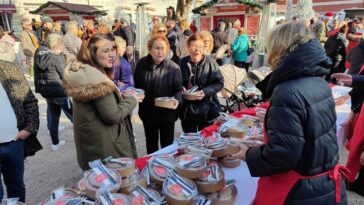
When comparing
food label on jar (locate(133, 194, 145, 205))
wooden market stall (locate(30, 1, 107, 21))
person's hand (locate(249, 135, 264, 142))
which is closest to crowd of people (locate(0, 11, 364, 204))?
person's hand (locate(249, 135, 264, 142))

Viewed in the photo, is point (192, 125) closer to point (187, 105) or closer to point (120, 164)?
point (187, 105)

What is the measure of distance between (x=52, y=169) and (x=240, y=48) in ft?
22.2

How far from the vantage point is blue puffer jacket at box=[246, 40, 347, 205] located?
1290 mm

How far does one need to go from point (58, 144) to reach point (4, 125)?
2720 millimetres

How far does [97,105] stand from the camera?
6.68 ft

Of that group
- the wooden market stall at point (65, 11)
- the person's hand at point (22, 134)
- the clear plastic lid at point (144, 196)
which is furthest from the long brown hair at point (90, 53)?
the wooden market stall at point (65, 11)

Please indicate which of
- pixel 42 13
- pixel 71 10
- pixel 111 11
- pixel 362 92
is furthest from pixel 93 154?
pixel 111 11

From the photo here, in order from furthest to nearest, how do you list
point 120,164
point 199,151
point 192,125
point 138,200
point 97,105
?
1. point 192,125
2. point 97,105
3. point 199,151
4. point 120,164
5. point 138,200

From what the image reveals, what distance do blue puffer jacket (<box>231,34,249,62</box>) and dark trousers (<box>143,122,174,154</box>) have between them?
640 cm

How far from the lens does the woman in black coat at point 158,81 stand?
2908 millimetres

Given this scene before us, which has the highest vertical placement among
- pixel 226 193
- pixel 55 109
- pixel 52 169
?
pixel 226 193

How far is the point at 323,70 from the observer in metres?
1.35

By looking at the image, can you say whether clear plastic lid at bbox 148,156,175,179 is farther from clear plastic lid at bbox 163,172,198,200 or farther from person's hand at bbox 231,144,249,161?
person's hand at bbox 231,144,249,161

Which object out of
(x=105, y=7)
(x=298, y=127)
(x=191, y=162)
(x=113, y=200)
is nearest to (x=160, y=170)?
(x=191, y=162)
